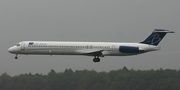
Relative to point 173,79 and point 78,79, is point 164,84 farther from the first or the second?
point 78,79

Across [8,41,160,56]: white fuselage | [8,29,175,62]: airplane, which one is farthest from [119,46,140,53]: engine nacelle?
[8,41,160,56]: white fuselage

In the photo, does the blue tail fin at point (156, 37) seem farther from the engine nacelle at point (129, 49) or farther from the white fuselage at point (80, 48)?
the engine nacelle at point (129, 49)

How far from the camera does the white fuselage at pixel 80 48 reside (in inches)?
4377

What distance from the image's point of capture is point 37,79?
507 ft

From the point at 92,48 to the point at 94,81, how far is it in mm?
44966

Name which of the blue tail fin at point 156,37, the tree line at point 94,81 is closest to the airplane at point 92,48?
the blue tail fin at point 156,37

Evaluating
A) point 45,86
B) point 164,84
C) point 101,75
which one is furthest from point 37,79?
point 164,84

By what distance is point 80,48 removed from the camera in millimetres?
111625

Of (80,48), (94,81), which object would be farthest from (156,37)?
(94,81)

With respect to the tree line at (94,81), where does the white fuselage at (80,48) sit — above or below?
above

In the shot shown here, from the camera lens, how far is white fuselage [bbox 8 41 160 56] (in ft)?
365

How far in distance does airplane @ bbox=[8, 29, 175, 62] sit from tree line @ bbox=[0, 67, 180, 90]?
42.1 metres

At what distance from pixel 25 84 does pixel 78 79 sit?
14422 millimetres

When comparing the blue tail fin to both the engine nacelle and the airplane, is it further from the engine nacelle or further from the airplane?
the engine nacelle
